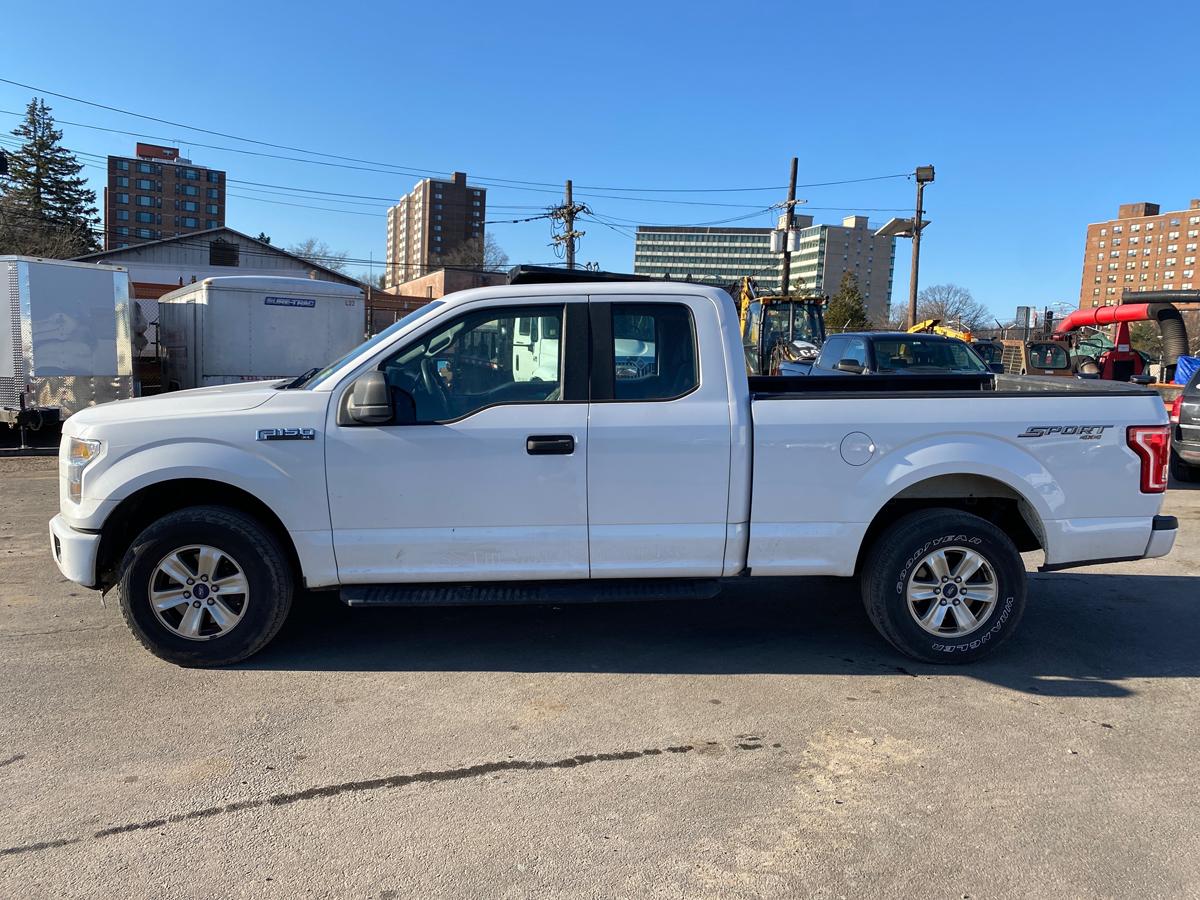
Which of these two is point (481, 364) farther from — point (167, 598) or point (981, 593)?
point (981, 593)

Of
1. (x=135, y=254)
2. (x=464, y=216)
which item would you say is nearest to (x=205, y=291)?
(x=135, y=254)

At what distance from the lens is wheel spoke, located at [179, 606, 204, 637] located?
446 centimetres

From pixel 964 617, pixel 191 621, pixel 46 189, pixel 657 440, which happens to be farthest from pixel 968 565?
pixel 46 189

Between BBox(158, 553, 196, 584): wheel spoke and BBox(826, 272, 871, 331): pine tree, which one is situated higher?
BBox(826, 272, 871, 331): pine tree

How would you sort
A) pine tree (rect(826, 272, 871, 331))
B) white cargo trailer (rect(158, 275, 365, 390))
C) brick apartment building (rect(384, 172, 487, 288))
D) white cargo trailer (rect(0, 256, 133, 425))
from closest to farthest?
white cargo trailer (rect(0, 256, 133, 425)), white cargo trailer (rect(158, 275, 365, 390)), pine tree (rect(826, 272, 871, 331)), brick apartment building (rect(384, 172, 487, 288))

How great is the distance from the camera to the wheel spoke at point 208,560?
4.42 m

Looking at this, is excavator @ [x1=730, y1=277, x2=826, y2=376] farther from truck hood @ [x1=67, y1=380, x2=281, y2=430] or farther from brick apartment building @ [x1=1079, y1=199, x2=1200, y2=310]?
brick apartment building @ [x1=1079, y1=199, x2=1200, y2=310]

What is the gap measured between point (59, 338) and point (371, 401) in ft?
37.0

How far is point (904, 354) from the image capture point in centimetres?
1320

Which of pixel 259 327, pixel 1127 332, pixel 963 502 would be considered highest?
pixel 1127 332

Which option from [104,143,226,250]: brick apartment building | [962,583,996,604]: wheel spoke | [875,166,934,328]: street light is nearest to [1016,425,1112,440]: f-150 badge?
[962,583,996,604]: wheel spoke

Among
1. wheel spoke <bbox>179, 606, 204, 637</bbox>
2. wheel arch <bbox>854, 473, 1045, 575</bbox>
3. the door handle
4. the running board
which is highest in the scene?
the door handle

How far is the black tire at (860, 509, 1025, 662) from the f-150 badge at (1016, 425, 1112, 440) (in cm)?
53

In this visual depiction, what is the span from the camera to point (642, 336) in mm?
4598
